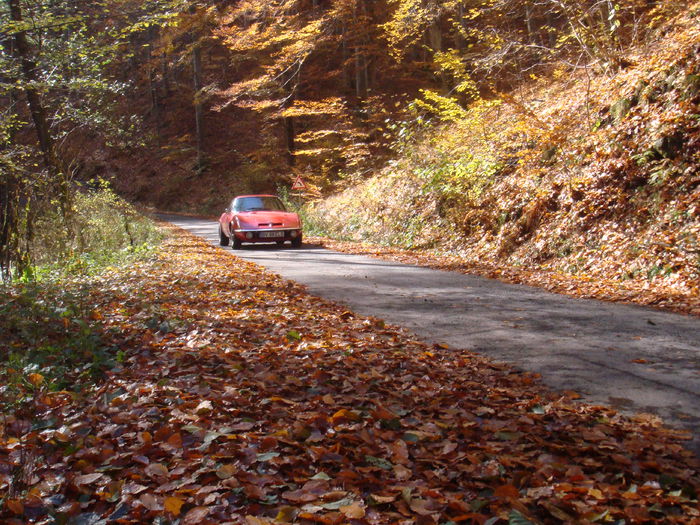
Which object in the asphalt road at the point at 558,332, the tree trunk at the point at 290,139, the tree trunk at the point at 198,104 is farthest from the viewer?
the tree trunk at the point at 198,104

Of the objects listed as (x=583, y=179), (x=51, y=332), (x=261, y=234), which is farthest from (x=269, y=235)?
(x=51, y=332)

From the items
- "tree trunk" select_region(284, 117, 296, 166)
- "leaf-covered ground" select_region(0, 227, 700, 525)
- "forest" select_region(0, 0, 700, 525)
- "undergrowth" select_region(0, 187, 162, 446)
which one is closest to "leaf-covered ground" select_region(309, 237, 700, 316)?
"forest" select_region(0, 0, 700, 525)

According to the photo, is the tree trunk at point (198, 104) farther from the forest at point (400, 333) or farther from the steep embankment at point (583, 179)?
the steep embankment at point (583, 179)

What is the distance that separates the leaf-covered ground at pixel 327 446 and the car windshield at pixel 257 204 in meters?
12.5

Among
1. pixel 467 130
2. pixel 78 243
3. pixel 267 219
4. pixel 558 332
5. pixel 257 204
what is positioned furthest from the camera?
pixel 257 204

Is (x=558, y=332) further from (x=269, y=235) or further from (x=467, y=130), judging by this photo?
(x=269, y=235)

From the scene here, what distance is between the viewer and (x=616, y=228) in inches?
383

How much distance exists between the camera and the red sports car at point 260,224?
17.0 metres

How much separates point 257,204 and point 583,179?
400 inches

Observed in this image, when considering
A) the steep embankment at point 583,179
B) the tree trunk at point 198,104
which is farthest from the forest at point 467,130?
the tree trunk at point 198,104

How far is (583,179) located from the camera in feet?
36.7

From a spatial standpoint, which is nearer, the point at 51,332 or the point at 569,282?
the point at 51,332

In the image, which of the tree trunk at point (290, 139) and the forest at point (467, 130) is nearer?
the forest at point (467, 130)

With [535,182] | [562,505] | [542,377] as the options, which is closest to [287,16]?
[535,182]
